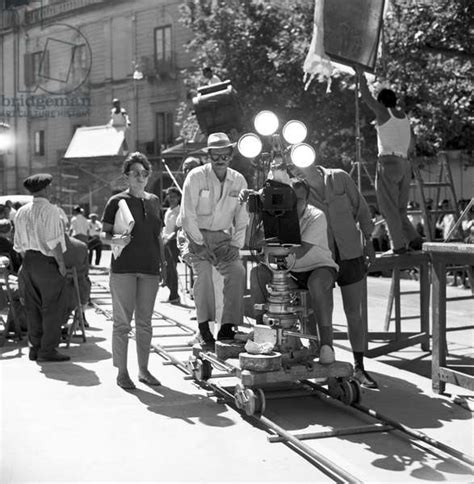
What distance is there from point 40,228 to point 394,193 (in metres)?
A: 3.92

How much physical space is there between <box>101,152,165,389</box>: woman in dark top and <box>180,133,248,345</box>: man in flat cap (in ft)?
1.09

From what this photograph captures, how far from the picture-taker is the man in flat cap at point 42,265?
7809mm

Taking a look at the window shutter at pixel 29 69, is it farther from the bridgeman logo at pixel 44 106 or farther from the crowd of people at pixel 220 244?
the crowd of people at pixel 220 244

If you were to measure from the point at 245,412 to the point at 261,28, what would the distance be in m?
21.4

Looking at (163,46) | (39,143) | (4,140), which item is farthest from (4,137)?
(39,143)

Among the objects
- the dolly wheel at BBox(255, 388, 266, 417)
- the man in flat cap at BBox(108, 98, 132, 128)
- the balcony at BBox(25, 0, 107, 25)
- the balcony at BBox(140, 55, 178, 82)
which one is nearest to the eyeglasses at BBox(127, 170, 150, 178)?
the dolly wheel at BBox(255, 388, 266, 417)

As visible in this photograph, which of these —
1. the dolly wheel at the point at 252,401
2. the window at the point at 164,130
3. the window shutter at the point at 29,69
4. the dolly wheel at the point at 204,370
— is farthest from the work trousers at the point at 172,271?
the window shutter at the point at 29,69

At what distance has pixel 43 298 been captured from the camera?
790 cm

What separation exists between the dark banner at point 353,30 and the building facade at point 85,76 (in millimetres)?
27572

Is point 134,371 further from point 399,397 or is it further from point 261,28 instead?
point 261,28

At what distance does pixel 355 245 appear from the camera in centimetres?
651

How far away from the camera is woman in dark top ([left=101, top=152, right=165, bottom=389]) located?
653 cm

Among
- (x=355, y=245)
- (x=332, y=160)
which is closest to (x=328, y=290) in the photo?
(x=355, y=245)

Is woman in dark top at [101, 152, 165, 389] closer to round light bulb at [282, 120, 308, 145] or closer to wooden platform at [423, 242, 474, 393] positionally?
round light bulb at [282, 120, 308, 145]
